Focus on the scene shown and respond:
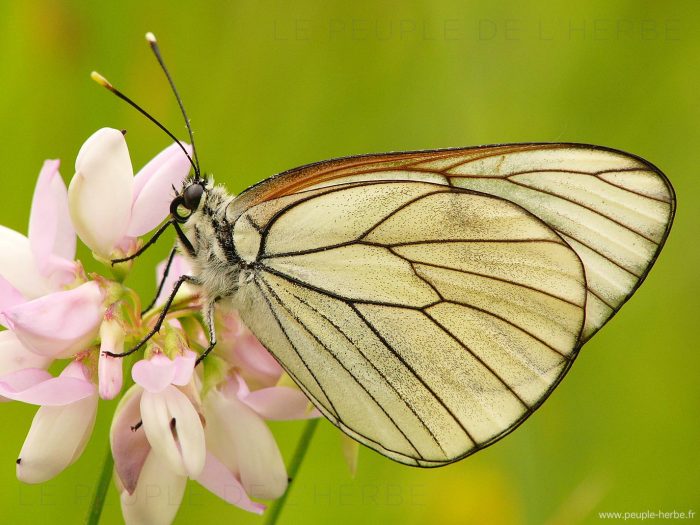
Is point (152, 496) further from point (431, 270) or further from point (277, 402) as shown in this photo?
point (431, 270)

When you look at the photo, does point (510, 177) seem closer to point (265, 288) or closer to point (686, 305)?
point (265, 288)

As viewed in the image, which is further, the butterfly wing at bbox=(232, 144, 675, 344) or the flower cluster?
the butterfly wing at bbox=(232, 144, 675, 344)

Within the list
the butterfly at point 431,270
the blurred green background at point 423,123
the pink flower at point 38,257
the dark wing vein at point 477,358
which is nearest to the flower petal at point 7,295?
the pink flower at point 38,257

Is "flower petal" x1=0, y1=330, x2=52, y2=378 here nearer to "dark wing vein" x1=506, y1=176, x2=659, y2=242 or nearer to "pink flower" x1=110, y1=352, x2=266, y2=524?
"pink flower" x1=110, y1=352, x2=266, y2=524

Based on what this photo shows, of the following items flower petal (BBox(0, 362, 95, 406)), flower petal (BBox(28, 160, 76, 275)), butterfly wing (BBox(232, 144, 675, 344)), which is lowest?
flower petal (BBox(0, 362, 95, 406))

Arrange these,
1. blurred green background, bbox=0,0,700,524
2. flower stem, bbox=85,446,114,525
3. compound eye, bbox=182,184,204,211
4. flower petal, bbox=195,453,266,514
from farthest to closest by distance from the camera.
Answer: blurred green background, bbox=0,0,700,524 < compound eye, bbox=182,184,204,211 < flower petal, bbox=195,453,266,514 < flower stem, bbox=85,446,114,525

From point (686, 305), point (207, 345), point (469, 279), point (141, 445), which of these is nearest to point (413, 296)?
point (469, 279)

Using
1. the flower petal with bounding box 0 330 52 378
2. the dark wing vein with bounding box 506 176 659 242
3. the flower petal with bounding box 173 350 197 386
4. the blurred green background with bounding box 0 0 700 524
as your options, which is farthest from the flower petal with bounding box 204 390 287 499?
the blurred green background with bounding box 0 0 700 524
